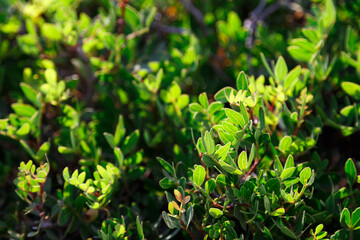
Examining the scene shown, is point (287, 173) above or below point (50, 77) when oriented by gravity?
below

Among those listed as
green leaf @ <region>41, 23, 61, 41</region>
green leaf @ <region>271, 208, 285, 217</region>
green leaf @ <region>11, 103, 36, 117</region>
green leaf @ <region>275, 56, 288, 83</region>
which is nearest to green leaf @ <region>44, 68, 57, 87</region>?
green leaf @ <region>11, 103, 36, 117</region>

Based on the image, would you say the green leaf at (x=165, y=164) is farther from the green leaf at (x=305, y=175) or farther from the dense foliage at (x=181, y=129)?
the green leaf at (x=305, y=175)

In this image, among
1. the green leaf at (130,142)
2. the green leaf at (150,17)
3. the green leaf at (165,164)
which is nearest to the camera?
the green leaf at (165,164)

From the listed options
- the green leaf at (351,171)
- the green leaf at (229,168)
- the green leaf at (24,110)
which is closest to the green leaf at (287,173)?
the green leaf at (229,168)

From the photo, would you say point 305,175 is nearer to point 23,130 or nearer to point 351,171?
point 351,171

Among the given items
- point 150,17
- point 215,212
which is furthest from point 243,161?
point 150,17

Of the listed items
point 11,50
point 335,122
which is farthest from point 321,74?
point 11,50

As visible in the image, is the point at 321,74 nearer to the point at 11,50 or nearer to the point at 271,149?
the point at 271,149
